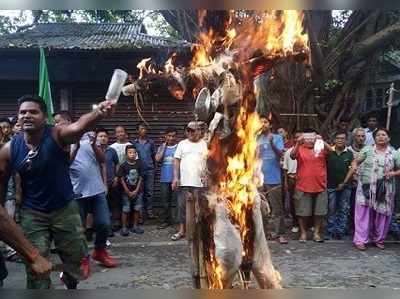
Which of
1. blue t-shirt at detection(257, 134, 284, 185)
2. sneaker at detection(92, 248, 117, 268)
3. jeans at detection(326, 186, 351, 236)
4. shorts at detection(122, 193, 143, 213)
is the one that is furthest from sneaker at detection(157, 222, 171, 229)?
jeans at detection(326, 186, 351, 236)

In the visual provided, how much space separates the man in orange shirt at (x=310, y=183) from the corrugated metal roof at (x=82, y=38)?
3.16m

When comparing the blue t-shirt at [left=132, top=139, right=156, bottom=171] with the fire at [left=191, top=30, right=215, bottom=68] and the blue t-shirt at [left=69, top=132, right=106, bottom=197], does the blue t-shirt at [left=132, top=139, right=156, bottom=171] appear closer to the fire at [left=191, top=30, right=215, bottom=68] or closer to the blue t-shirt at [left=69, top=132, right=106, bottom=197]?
the blue t-shirt at [left=69, top=132, right=106, bottom=197]

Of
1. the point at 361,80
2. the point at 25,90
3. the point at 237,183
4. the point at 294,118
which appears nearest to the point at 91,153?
the point at 237,183

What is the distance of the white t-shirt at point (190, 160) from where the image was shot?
7.22 meters

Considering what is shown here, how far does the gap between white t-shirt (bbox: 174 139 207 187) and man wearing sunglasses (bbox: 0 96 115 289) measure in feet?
11.6

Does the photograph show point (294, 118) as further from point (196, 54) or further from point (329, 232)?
point (196, 54)

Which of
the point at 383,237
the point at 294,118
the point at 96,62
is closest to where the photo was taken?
the point at 383,237

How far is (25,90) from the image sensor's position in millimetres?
9945

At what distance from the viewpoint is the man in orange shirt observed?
739 cm

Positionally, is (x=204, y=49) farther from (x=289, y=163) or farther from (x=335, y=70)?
(x=335, y=70)

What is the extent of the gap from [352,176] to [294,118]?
3343 millimetres

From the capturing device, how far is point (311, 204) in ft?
24.7

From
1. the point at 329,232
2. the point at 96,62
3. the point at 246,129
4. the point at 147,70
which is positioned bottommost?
the point at 329,232

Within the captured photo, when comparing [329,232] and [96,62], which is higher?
[96,62]
